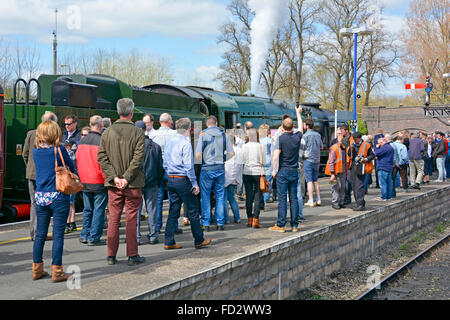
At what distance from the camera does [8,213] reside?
35.4 feet

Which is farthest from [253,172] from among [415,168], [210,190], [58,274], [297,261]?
[415,168]

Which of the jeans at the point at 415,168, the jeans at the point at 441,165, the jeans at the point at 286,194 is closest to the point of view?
the jeans at the point at 286,194

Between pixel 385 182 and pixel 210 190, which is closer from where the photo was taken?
pixel 210 190

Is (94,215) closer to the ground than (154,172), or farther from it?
closer to the ground

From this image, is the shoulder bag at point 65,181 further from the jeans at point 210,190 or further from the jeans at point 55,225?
the jeans at point 210,190

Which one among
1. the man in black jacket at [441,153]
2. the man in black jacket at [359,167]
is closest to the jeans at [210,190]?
the man in black jacket at [359,167]

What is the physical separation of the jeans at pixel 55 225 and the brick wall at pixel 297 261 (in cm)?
152

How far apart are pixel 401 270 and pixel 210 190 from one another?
479 centimetres

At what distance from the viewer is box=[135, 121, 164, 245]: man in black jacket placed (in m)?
7.84

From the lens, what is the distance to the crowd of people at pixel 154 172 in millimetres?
6102

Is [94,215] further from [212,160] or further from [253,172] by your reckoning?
[253,172]

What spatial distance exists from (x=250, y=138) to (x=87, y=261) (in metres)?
4.02

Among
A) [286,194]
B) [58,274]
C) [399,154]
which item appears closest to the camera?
[58,274]
